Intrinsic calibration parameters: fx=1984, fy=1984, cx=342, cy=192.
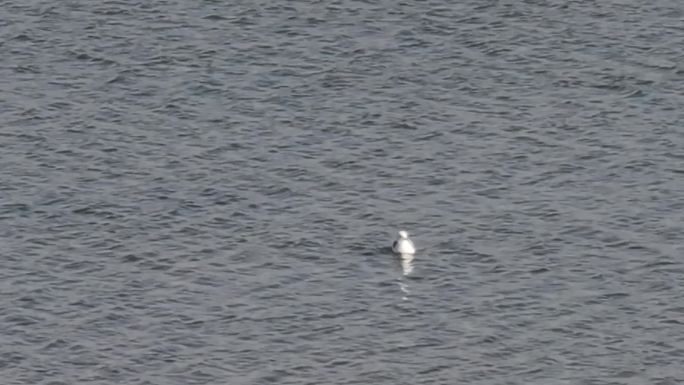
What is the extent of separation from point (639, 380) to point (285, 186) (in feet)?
70.1

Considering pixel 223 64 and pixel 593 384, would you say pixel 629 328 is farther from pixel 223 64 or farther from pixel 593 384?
pixel 223 64

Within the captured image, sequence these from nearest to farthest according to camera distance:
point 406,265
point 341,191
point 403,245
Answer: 1. point 403,245
2. point 406,265
3. point 341,191

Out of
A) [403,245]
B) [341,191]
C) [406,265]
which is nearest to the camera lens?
[403,245]

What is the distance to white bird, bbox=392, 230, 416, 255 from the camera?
80938mm

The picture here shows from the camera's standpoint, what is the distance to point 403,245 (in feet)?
266

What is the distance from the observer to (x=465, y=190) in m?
87.8

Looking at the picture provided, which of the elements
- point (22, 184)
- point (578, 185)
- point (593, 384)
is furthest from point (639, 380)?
point (22, 184)

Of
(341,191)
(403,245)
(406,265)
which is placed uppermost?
(403,245)

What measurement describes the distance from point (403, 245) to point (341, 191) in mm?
7651

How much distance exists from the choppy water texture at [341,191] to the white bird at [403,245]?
2.63ft

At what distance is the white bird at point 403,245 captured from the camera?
8094 cm

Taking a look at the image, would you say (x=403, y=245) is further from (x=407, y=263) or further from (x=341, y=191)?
(x=341, y=191)

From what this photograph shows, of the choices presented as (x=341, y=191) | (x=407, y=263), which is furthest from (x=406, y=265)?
(x=341, y=191)

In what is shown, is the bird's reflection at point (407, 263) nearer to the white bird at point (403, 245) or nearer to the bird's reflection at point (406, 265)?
the bird's reflection at point (406, 265)
